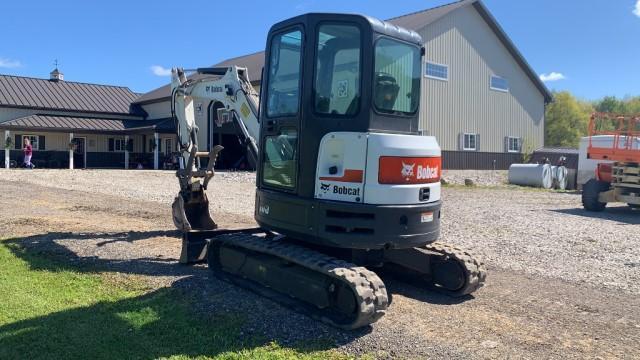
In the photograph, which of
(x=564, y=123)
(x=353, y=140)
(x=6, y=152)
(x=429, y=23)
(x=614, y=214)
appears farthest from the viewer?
(x=564, y=123)

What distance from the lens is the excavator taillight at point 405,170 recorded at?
5539 millimetres

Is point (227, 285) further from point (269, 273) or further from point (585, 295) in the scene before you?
point (585, 295)

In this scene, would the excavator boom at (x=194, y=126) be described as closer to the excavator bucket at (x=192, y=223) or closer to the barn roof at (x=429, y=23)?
the excavator bucket at (x=192, y=223)

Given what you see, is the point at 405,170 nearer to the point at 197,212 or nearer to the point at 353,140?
the point at 353,140

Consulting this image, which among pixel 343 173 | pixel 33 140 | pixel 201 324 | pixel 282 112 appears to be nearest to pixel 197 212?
pixel 282 112

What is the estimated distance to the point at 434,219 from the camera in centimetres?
604

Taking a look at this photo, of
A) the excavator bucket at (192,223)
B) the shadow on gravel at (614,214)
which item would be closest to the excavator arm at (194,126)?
the excavator bucket at (192,223)

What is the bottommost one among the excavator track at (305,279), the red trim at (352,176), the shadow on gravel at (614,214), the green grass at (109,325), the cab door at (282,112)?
the green grass at (109,325)

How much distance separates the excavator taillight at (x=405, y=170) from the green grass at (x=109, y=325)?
70.7 inches

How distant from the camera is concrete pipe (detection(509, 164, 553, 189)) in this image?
27594mm

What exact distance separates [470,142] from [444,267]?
28218 mm

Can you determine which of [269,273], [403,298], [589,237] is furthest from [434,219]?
[589,237]

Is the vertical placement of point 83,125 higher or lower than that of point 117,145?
higher

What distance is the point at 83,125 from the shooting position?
124 ft
